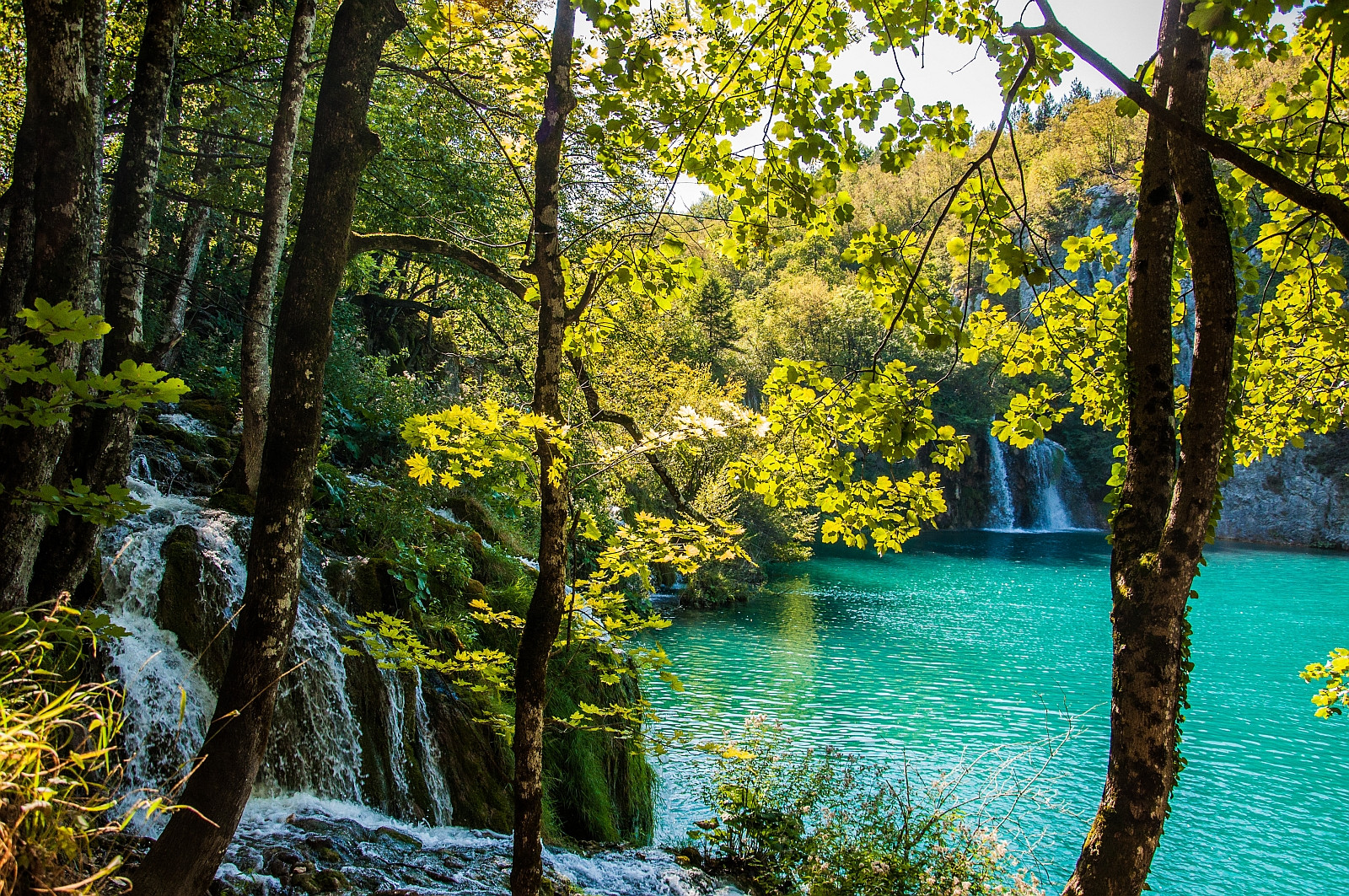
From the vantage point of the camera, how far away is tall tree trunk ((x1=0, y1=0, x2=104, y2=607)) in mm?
3227

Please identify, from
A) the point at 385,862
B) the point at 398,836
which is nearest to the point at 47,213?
the point at 385,862

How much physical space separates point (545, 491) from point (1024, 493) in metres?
44.1

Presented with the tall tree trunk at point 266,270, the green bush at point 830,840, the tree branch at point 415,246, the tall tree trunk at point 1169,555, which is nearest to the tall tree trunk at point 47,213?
the tree branch at point 415,246

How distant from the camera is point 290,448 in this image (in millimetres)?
3049

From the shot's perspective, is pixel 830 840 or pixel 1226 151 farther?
pixel 830 840

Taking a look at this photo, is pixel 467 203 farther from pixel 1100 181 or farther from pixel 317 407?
pixel 1100 181

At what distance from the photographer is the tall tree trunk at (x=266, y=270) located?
6637 millimetres

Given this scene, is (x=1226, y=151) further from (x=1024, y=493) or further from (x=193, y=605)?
(x=1024, y=493)

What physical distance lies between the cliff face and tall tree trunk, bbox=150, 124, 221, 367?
1605 inches

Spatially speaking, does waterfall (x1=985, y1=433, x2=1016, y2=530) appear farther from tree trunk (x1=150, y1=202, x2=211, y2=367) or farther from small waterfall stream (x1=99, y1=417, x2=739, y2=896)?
tree trunk (x1=150, y1=202, x2=211, y2=367)

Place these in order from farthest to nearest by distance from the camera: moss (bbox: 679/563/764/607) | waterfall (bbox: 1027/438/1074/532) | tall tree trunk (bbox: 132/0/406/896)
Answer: waterfall (bbox: 1027/438/1074/532) → moss (bbox: 679/563/764/607) → tall tree trunk (bbox: 132/0/406/896)

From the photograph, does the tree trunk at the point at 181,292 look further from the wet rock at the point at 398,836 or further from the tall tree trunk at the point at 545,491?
the wet rock at the point at 398,836

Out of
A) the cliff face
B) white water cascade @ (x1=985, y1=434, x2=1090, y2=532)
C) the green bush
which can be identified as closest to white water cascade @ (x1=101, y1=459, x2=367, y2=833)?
the green bush

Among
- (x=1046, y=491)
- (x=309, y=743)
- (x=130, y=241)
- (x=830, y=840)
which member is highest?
(x=1046, y=491)
